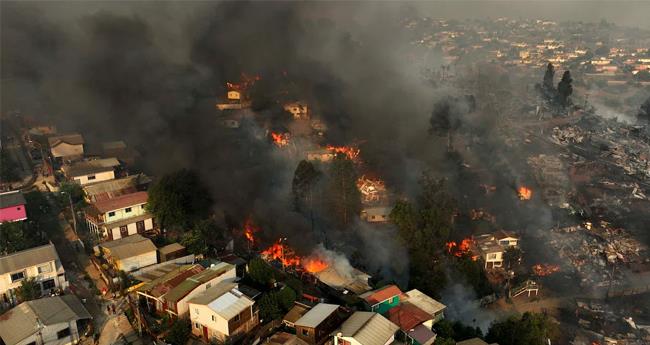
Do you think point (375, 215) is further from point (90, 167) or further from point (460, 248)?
point (90, 167)

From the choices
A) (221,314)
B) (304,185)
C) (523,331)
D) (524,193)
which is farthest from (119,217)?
(524,193)

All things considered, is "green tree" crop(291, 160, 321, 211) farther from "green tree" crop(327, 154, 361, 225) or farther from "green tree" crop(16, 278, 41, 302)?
"green tree" crop(16, 278, 41, 302)

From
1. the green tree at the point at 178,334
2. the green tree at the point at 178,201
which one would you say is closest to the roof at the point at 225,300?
the green tree at the point at 178,334

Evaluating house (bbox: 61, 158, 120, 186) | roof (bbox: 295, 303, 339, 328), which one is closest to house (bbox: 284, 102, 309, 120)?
house (bbox: 61, 158, 120, 186)

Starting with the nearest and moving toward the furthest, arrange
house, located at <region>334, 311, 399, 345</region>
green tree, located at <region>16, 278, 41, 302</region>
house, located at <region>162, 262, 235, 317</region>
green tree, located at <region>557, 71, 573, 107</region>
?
house, located at <region>334, 311, 399, 345</region>, house, located at <region>162, 262, 235, 317</region>, green tree, located at <region>16, 278, 41, 302</region>, green tree, located at <region>557, 71, 573, 107</region>

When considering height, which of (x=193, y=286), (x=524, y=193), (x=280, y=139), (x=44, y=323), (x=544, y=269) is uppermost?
(x=280, y=139)

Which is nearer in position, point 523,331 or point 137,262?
point 523,331
